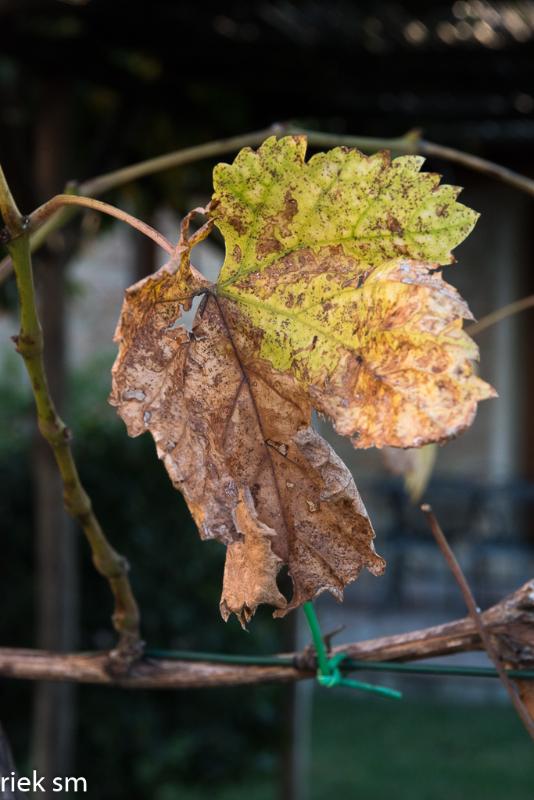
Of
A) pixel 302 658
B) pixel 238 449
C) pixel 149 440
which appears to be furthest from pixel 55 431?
pixel 149 440

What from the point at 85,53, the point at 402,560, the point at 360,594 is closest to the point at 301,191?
the point at 85,53

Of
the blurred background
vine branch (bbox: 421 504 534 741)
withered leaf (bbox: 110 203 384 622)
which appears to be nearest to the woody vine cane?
withered leaf (bbox: 110 203 384 622)

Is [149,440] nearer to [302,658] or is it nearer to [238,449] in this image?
[302,658]

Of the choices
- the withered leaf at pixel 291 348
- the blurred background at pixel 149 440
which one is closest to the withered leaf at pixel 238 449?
the withered leaf at pixel 291 348

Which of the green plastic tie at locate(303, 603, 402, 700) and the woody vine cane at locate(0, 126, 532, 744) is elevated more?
the woody vine cane at locate(0, 126, 532, 744)

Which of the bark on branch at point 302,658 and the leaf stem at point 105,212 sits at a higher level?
the leaf stem at point 105,212

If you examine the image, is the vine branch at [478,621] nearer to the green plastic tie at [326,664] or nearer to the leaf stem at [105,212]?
the green plastic tie at [326,664]

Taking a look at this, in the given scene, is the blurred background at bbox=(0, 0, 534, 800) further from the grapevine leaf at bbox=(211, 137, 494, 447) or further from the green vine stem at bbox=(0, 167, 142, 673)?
the grapevine leaf at bbox=(211, 137, 494, 447)
